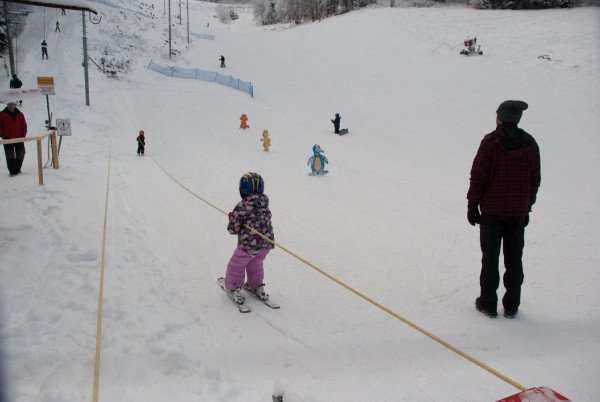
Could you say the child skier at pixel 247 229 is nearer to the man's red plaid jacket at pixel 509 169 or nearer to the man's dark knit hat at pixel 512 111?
the man's red plaid jacket at pixel 509 169

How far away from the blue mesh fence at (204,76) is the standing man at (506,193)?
28.0 meters

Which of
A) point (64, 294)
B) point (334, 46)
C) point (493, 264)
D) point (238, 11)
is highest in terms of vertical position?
point (238, 11)

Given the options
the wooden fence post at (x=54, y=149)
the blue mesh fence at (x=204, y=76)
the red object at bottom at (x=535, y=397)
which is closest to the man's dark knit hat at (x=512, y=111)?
the red object at bottom at (x=535, y=397)

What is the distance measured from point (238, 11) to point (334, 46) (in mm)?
87496

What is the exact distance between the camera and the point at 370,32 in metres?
43.7

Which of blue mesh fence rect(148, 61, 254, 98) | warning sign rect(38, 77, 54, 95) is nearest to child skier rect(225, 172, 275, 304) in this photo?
warning sign rect(38, 77, 54, 95)

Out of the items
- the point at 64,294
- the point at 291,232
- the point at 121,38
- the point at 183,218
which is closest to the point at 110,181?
the point at 183,218

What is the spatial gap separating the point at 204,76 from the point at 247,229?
3129cm

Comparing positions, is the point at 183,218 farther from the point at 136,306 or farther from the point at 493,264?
the point at 493,264

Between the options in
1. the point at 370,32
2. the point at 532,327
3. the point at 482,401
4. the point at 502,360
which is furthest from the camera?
the point at 370,32

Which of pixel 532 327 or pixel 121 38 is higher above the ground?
pixel 121 38

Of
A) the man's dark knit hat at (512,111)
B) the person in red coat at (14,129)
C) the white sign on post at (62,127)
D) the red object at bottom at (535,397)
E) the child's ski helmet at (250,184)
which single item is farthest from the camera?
the white sign on post at (62,127)

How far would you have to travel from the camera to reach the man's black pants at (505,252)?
4.26 meters

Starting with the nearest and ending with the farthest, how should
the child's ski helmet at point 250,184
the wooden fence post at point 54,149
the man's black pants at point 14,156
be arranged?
the child's ski helmet at point 250,184
the man's black pants at point 14,156
the wooden fence post at point 54,149
